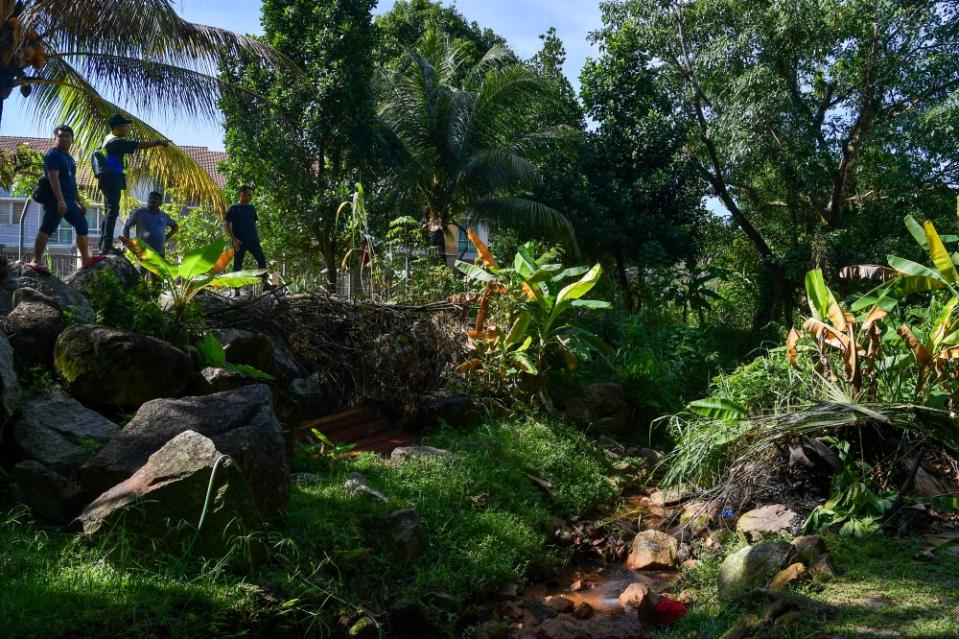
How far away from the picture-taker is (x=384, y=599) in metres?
4.53

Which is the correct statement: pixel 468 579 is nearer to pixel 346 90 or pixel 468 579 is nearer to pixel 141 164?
pixel 141 164

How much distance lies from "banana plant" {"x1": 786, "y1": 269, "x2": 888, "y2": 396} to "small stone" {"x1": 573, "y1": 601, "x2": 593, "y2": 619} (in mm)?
2487

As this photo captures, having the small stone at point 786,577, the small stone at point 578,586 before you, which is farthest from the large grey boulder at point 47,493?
the small stone at point 786,577

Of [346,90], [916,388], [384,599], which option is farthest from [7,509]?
[346,90]

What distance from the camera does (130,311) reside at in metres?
6.26

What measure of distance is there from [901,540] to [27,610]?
462 centimetres

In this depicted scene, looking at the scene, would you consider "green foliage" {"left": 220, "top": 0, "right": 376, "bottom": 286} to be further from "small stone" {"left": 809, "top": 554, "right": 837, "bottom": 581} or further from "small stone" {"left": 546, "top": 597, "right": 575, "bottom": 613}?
"small stone" {"left": 809, "top": 554, "right": 837, "bottom": 581}

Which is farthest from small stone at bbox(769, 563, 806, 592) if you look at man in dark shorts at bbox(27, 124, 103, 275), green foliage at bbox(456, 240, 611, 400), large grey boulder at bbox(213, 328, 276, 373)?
man in dark shorts at bbox(27, 124, 103, 275)

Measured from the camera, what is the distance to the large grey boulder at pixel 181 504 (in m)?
4.10

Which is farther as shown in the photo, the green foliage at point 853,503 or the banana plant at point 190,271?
the banana plant at point 190,271

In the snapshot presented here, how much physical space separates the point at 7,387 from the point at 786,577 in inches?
177

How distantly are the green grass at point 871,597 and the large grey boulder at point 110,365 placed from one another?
3.68m

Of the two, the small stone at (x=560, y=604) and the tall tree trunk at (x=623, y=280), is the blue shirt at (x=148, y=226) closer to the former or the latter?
the small stone at (x=560, y=604)

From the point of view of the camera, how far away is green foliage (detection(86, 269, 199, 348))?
622cm
